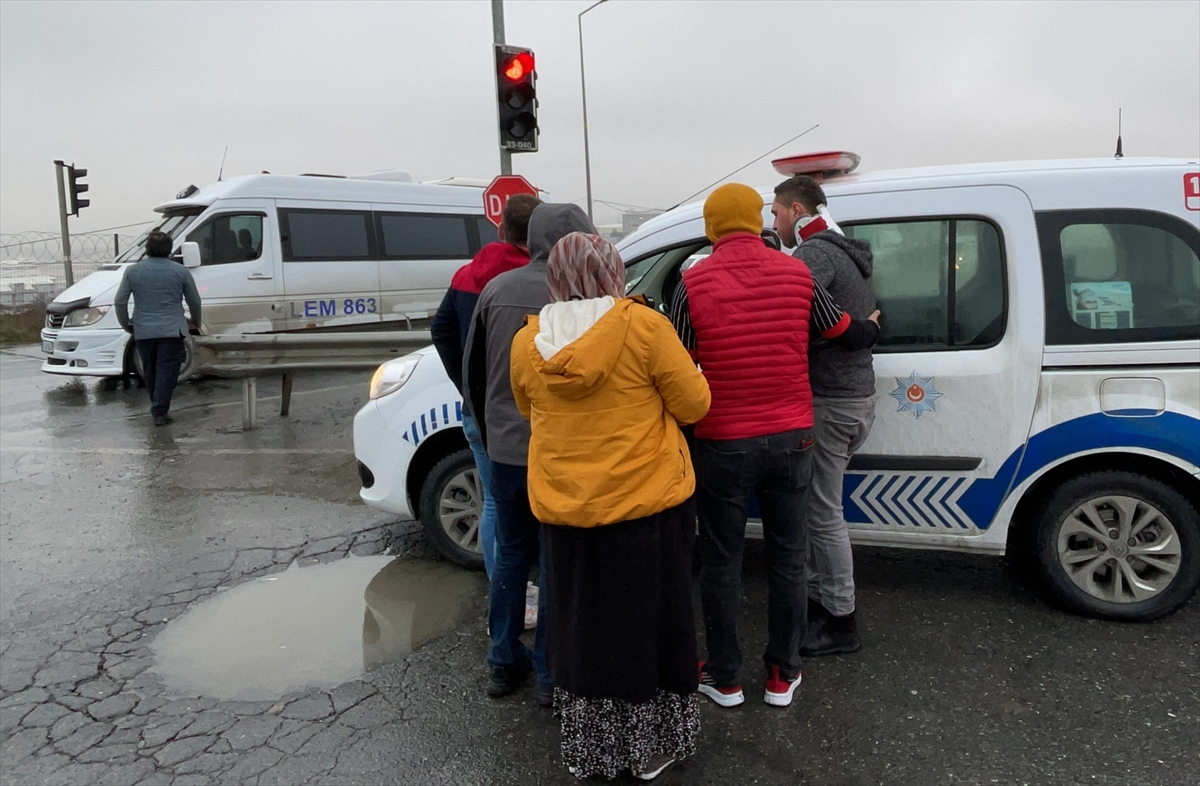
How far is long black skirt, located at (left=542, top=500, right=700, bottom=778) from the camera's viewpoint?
2713mm

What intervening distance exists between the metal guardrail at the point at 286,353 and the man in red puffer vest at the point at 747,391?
5841mm

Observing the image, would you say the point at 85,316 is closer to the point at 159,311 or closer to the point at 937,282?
the point at 159,311

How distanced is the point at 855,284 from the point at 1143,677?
1826mm

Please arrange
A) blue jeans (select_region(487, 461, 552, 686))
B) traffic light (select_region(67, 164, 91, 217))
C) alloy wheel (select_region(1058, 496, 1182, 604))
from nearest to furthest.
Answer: blue jeans (select_region(487, 461, 552, 686)) → alloy wheel (select_region(1058, 496, 1182, 604)) → traffic light (select_region(67, 164, 91, 217))

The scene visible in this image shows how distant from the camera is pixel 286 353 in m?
8.95

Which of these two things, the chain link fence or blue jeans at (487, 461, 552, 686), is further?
the chain link fence

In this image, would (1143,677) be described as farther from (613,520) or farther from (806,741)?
(613,520)

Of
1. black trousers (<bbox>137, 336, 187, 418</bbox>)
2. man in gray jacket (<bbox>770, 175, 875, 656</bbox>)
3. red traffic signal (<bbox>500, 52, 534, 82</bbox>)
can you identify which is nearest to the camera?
man in gray jacket (<bbox>770, 175, 875, 656</bbox>)

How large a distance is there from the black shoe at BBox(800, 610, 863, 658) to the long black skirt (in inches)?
36.4

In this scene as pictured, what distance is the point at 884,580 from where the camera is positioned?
174 inches

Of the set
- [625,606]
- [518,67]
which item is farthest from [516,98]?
[625,606]

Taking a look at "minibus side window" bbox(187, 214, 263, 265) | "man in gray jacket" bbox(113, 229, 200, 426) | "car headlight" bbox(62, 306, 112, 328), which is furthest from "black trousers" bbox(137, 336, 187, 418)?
"minibus side window" bbox(187, 214, 263, 265)

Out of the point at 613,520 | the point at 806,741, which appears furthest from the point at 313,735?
the point at 806,741

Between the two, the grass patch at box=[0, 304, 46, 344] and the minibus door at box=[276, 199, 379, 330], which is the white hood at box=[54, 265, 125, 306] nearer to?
the minibus door at box=[276, 199, 379, 330]
